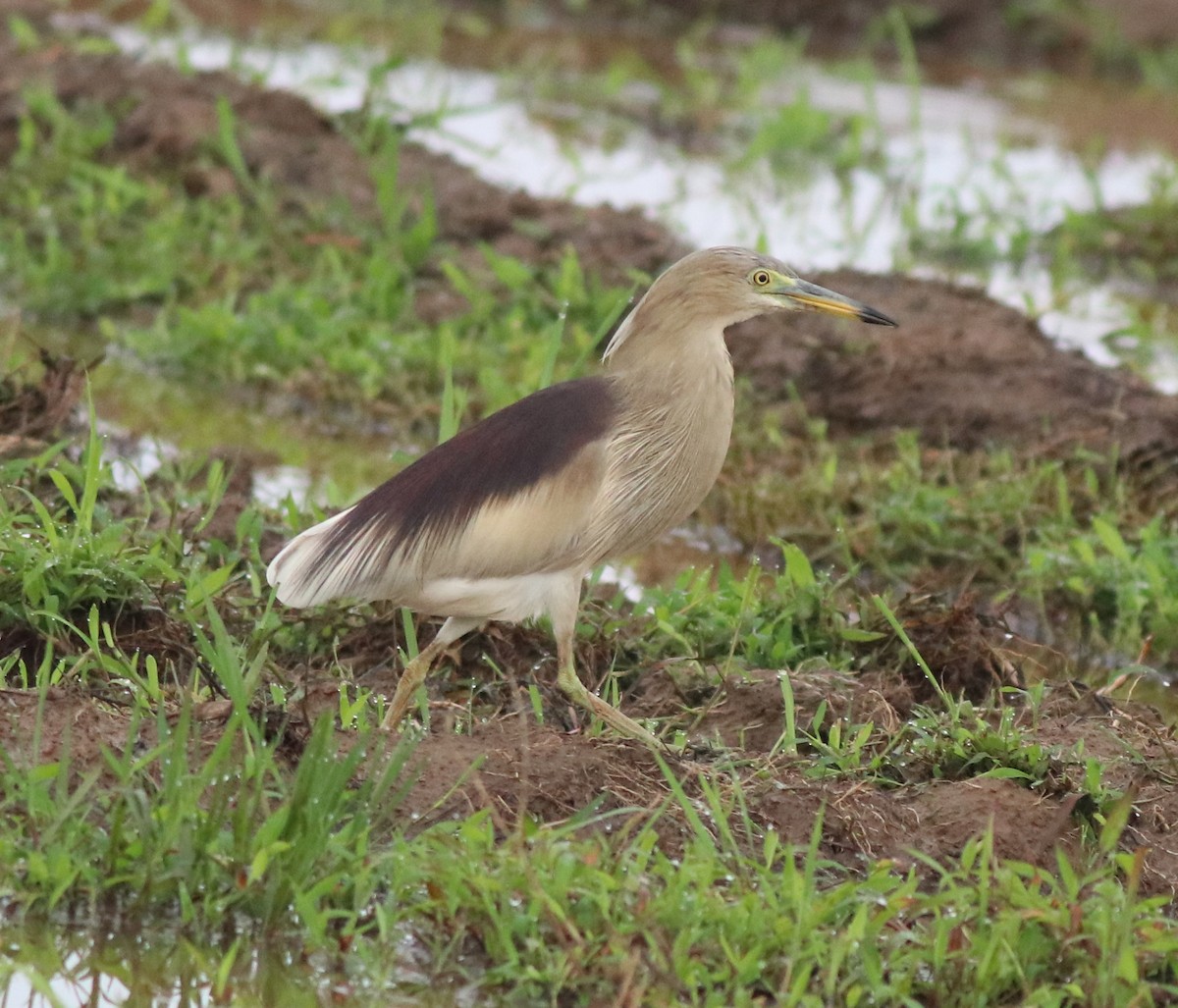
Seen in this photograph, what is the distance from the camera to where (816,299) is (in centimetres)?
496

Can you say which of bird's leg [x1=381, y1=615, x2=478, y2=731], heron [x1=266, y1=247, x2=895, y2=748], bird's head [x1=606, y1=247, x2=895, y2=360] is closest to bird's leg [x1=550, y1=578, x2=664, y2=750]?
heron [x1=266, y1=247, x2=895, y2=748]

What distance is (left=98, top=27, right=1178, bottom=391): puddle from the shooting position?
31.0 feet

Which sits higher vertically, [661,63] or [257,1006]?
[257,1006]

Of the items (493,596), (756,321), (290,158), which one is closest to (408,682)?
(493,596)

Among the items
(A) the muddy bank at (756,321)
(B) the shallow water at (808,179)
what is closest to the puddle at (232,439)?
(B) the shallow water at (808,179)

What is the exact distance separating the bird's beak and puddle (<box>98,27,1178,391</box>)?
3424 mm

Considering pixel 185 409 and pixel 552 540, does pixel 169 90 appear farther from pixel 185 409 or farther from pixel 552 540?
pixel 552 540

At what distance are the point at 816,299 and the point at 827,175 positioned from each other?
6198mm

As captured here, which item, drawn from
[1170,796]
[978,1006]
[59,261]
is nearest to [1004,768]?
[1170,796]

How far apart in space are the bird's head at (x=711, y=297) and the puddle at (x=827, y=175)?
348cm

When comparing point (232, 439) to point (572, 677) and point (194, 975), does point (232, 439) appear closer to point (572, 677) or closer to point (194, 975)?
point (572, 677)

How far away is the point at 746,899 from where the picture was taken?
3.84 m

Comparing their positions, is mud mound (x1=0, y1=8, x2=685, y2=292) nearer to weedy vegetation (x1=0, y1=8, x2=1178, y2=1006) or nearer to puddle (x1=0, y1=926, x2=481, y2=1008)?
weedy vegetation (x1=0, y1=8, x2=1178, y2=1006)

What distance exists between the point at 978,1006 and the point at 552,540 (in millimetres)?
1392
